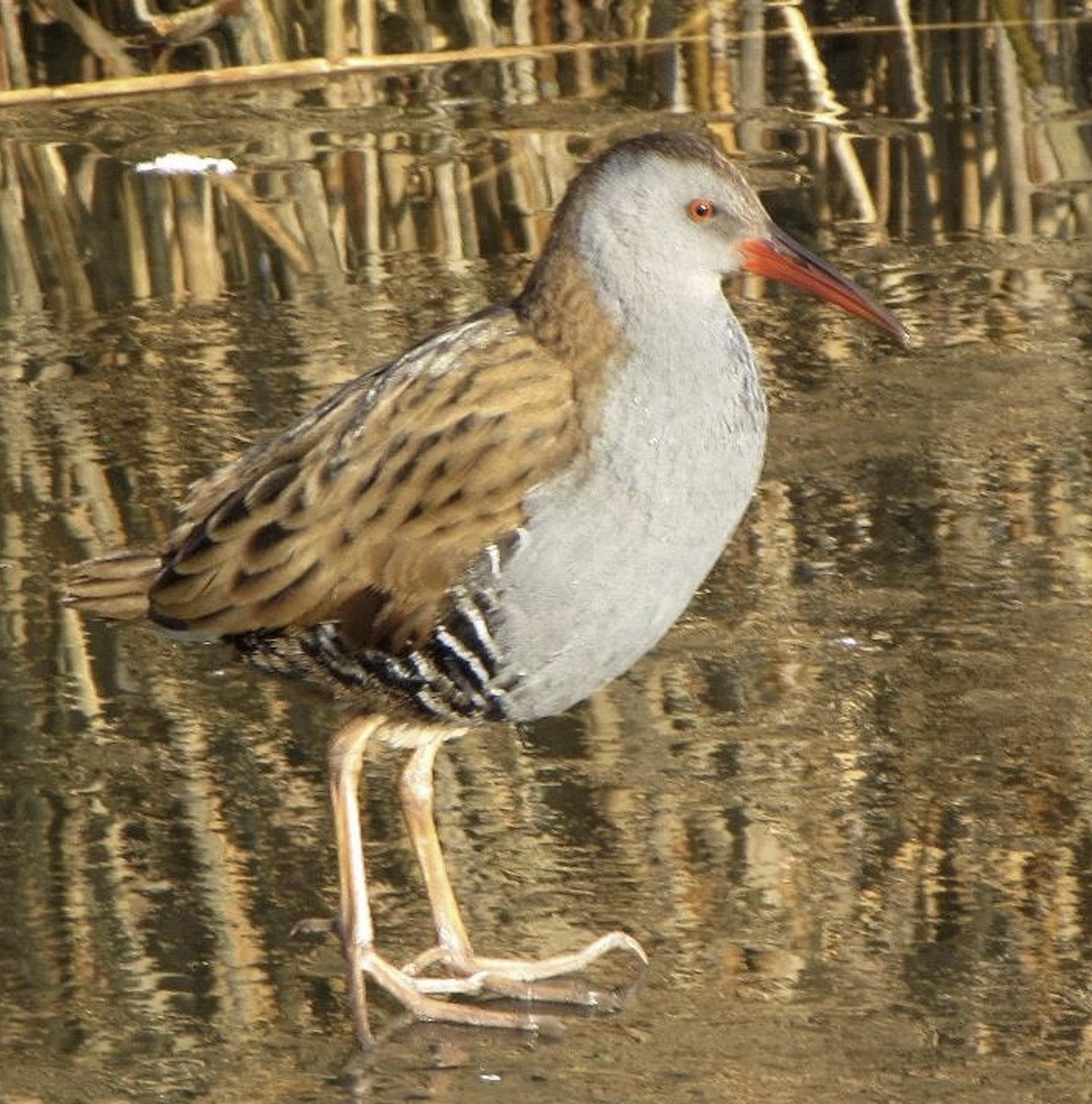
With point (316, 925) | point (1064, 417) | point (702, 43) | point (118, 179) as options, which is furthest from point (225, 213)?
point (316, 925)

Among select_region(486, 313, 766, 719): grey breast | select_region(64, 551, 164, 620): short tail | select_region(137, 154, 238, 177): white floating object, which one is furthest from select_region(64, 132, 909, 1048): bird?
select_region(137, 154, 238, 177): white floating object

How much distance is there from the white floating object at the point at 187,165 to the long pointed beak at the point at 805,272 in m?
4.44

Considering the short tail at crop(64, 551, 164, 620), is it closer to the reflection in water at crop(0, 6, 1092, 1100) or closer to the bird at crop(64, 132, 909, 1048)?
the bird at crop(64, 132, 909, 1048)

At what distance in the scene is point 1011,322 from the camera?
736 centimetres

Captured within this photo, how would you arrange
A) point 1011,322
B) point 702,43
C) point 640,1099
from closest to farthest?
point 640,1099, point 1011,322, point 702,43

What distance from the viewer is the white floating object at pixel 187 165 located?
8789mm

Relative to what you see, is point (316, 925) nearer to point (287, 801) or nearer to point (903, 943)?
point (287, 801)

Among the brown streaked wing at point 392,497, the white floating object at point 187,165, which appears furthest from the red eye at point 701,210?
the white floating object at point 187,165

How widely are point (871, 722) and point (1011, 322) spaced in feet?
8.09

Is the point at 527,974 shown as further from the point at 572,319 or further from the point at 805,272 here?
the point at 805,272

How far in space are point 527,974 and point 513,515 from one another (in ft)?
2.59

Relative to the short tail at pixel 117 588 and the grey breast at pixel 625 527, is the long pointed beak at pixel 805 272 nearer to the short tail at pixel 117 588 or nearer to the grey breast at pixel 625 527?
the grey breast at pixel 625 527

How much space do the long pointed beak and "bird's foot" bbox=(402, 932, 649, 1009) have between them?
3.94 feet

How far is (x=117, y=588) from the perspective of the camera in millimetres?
4719
